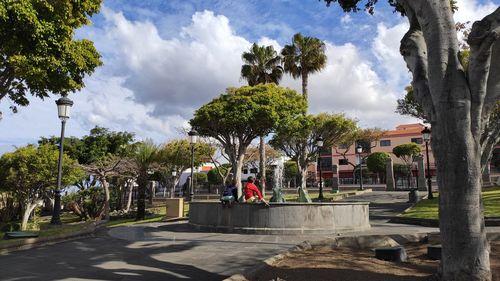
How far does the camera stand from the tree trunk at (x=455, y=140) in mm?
4969

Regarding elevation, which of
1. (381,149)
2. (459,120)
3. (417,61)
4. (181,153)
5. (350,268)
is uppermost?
(381,149)

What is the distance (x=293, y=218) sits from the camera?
38.8 ft

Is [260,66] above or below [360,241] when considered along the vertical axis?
above

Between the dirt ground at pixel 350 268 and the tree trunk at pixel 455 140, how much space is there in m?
0.74

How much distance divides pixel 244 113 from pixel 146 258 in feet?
49.5

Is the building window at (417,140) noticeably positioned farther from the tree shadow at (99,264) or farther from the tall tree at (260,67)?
the tree shadow at (99,264)

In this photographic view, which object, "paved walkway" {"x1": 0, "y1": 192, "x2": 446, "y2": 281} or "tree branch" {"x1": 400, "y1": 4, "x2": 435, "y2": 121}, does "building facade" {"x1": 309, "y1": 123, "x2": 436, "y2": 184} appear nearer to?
"paved walkway" {"x1": 0, "y1": 192, "x2": 446, "y2": 281}

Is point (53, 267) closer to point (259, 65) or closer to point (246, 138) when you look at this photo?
point (246, 138)

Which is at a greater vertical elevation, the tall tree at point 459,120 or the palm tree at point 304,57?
the palm tree at point 304,57

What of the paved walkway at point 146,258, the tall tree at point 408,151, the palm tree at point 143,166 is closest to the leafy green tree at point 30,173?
the palm tree at point 143,166

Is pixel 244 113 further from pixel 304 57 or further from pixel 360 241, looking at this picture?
pixel 360 241

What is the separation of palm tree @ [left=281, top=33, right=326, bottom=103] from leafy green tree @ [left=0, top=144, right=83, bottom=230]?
56.1ft

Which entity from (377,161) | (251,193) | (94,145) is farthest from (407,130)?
(251,193)

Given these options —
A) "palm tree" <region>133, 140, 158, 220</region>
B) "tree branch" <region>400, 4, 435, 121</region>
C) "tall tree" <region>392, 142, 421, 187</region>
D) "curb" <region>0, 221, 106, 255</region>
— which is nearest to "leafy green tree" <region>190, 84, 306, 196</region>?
"palm tree" <region>133, 140, 158, 220</region>
